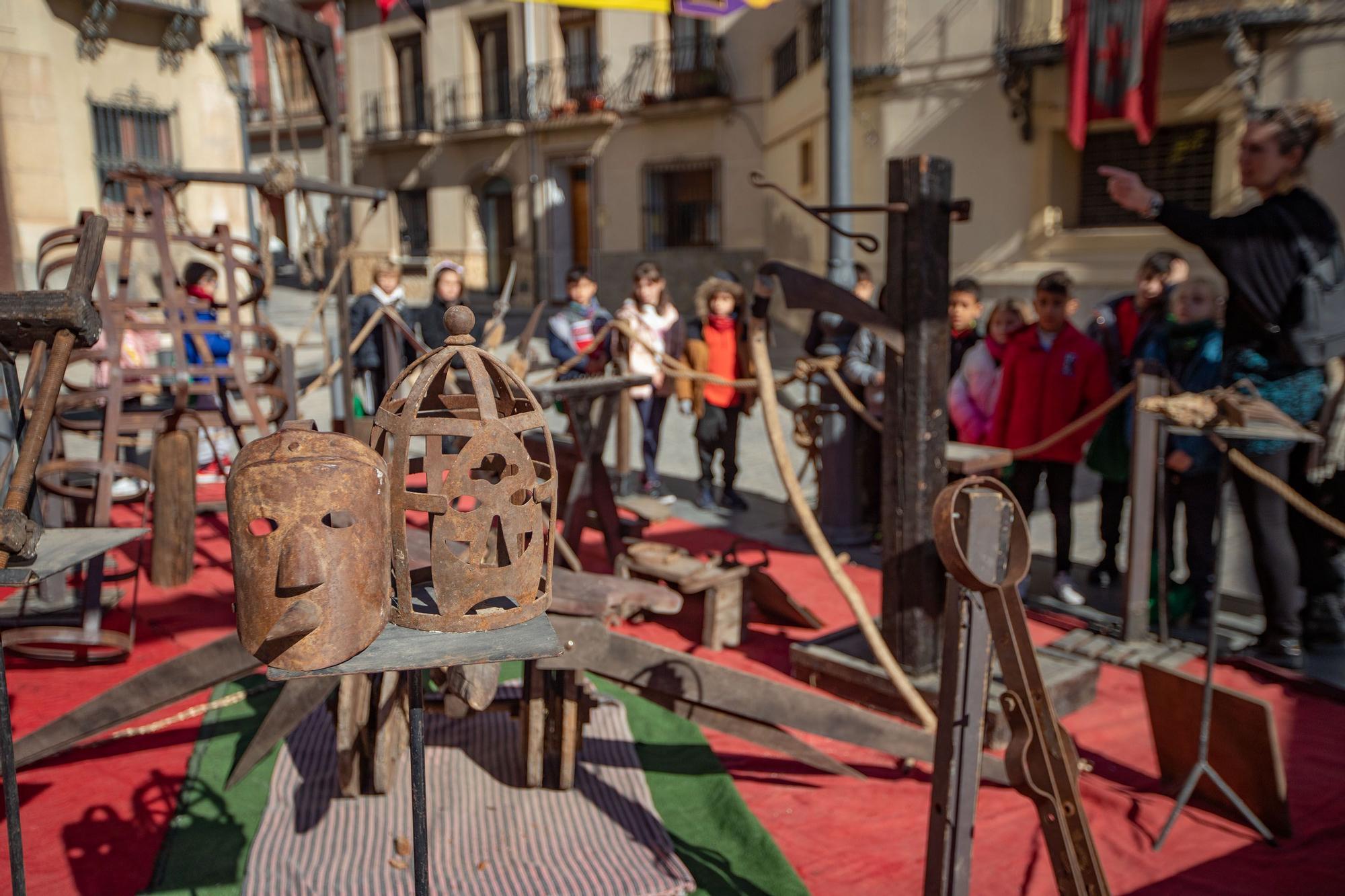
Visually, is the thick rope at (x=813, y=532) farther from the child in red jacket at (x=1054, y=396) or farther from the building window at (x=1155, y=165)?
the building window at (x=1155, y=165)

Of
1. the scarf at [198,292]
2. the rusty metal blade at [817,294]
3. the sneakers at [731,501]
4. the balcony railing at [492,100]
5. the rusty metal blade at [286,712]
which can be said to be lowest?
the sneakers at [731,501]

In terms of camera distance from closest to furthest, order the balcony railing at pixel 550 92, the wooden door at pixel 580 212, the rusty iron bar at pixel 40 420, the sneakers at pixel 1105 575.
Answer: the rusty iron bar at pixel 40 420 < the sneakers at pixel 1105 575 < the balcony railing at pixel 550 92 < the wooden door at pixel 580 212

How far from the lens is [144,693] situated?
9.43ft

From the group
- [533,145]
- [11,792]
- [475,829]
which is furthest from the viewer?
[533,145]

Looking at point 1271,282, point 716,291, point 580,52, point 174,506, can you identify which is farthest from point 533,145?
point 1271,282

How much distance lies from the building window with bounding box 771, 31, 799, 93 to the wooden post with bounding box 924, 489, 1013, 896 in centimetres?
1573

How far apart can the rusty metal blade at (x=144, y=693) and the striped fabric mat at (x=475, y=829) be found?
1.62 feet

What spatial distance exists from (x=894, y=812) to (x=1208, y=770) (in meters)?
0.97

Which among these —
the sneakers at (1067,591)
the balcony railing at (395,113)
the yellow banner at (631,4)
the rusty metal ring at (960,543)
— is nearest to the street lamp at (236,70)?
the yellow banner at (631,4)

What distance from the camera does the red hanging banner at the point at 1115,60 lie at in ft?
35.0

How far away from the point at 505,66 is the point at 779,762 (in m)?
21.5

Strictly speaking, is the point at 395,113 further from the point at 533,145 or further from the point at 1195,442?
the point at 1195,442

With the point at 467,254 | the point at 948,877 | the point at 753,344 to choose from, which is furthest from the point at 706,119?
the point at 948,877

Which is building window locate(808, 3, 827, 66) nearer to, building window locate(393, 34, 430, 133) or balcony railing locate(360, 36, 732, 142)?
balcony railing locate(360, 36, 732, 142)
